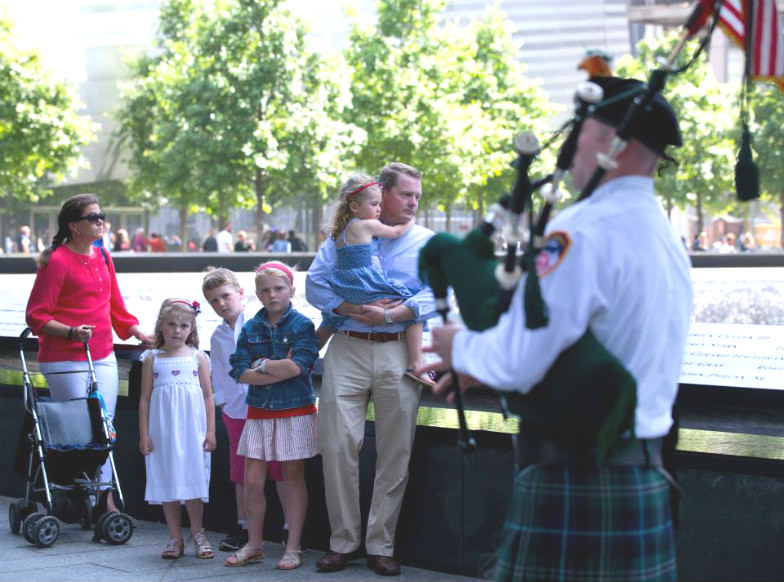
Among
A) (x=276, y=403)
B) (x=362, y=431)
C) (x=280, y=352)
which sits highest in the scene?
(x=280, y=352)

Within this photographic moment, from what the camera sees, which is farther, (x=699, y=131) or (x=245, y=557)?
(x=699, y=131)

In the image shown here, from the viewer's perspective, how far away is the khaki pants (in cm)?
579

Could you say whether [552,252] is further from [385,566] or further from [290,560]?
[290,560]

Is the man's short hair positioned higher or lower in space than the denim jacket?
higher

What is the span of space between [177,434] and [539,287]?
4333mm

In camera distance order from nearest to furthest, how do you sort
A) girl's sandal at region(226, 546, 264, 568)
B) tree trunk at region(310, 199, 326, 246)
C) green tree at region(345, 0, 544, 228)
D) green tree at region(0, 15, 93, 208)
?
girl's sandal at region(226, 546, 264, 568) → green tree at region(0, 15, 93, 208) → green tree at region(345, 0, 544, 228) → tree trunk at region(310, 199, 326, 246)

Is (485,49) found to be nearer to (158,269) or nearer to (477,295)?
(158,269)

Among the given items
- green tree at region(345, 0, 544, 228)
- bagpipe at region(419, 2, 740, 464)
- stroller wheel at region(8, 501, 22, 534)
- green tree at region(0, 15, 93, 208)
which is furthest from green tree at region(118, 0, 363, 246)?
bagpipe at region(419, 2, 740, 464)

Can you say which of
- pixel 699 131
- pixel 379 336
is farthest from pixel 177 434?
pixel 699 131

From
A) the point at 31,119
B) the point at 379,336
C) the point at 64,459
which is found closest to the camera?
the point at 379,336

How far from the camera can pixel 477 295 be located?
9.08ft

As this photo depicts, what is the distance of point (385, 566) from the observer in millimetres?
5742

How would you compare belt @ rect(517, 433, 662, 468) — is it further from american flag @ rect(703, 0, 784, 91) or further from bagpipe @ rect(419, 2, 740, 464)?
american flag @ rect(703, 0, 784, 91)

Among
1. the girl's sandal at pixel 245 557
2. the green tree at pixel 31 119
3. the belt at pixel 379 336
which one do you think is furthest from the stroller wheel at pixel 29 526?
the green tree at pixel 31 119
